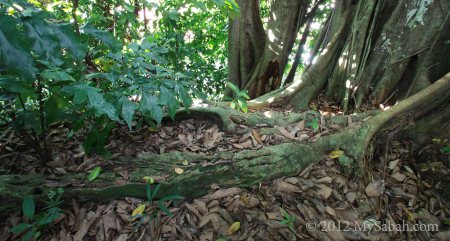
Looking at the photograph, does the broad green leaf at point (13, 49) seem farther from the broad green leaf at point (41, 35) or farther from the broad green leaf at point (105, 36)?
the broad green leaf at point (105, 36)

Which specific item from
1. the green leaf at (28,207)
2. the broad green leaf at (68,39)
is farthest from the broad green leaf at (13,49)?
the green leaf at (28,207)

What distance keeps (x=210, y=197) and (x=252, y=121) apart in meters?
0.87

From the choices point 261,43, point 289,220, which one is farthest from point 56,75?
point 261,43

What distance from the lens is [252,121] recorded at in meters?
2.59

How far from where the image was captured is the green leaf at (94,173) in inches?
73.7

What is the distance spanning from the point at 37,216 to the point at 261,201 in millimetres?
1244

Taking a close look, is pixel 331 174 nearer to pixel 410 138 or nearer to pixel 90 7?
pixel 410 138

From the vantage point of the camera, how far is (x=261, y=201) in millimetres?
1931

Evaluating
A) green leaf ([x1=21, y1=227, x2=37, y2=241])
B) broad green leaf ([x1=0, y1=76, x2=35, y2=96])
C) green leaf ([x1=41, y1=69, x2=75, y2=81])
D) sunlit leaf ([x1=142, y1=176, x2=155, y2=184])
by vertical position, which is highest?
green leaf ([x1=41, y1=69, x2=75, y2=81])

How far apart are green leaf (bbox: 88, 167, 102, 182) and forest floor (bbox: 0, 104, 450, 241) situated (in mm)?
88

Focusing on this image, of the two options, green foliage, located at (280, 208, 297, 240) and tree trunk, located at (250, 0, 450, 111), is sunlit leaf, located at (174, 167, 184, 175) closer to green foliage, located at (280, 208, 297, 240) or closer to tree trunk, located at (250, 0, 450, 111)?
green foliage, located at (280, 208, 297, 240)

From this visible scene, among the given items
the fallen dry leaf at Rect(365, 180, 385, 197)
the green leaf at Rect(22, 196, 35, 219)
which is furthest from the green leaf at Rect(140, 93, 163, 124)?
the fallen dry leaf at Rect(365, 180, 385, 197)

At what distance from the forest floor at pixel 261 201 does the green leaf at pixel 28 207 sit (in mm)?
148

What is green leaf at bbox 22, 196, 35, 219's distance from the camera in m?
1.61
